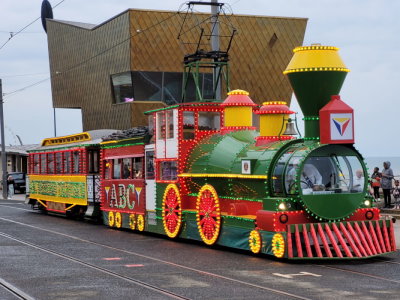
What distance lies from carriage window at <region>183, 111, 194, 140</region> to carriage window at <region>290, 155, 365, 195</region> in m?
4.33

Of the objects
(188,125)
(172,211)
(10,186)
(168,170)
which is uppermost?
(188,125)

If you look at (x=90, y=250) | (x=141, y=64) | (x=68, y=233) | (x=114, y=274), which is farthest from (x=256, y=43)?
(x=114, y=274)

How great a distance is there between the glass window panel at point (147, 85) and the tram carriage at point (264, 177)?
2689cm

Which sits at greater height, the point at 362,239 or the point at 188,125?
the point at 188,125

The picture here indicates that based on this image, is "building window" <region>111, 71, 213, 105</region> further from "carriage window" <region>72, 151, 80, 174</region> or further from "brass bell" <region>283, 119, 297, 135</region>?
"brass bell" <region>283, 119, 297, 135</region>

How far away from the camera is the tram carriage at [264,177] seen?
44.4 ft

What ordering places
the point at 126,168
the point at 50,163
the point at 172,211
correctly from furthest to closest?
the point at 50,163, the point at 126,168, the point at 172,211

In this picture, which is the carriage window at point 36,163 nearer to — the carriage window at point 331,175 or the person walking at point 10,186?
the person walking at point 10,186

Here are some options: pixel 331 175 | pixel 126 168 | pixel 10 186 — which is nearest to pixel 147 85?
pixel 10 186

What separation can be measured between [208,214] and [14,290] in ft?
20.7

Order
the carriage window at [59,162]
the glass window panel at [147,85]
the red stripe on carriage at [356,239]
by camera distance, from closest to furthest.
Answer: the red stripe on carriage at [356,239] → the carriage window at [59,162] → the glass window panel at [147,85]

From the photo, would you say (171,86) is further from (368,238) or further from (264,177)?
(368,238)

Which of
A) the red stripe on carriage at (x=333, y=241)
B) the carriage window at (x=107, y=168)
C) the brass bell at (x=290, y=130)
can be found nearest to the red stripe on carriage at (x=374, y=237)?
the red stripe on carriage at (x=333, y=241)

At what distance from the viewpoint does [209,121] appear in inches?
698
